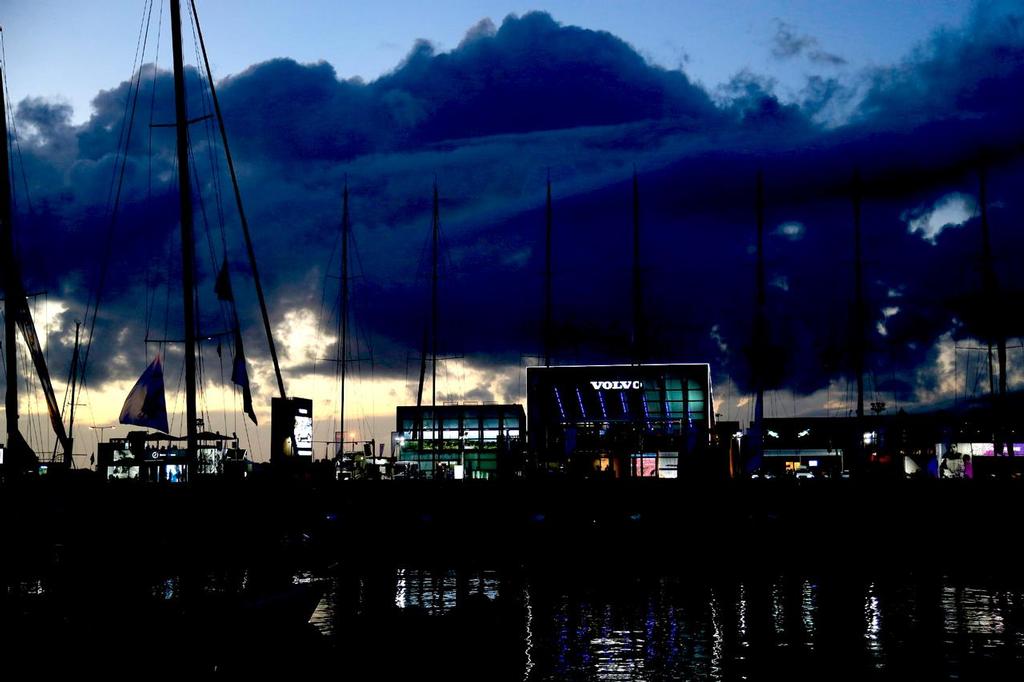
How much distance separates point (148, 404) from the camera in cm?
4366

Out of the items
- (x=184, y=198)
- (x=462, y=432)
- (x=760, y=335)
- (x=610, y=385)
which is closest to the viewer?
(x=184, y=198)

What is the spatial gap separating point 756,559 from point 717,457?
13492 mm

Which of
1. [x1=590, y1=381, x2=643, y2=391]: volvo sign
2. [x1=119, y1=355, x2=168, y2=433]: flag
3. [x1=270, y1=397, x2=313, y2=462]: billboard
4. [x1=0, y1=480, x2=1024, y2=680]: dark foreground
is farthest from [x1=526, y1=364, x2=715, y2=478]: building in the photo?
[x1=119, y1=355, x2=168, y2=433]: flag

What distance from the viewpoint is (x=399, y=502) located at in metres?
73.4

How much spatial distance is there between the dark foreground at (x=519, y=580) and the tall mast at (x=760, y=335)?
16.5 feet

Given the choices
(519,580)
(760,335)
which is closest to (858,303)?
(760,335)

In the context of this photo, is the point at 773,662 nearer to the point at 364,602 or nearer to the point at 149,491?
the point at 364,602

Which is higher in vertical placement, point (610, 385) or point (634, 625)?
point (610, 385)

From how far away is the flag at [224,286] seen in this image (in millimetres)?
41281

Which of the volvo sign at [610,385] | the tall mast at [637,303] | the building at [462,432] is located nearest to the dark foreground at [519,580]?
the tall mast at [637,303]

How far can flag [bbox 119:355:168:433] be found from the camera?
43562mm

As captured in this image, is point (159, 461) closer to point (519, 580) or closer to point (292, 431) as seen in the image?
point (292, 431)

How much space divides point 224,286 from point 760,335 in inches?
1978

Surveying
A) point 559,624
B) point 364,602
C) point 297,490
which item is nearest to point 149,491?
point 297,490
